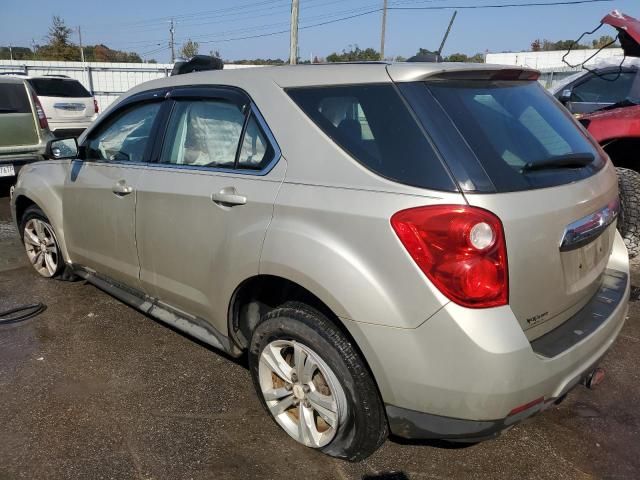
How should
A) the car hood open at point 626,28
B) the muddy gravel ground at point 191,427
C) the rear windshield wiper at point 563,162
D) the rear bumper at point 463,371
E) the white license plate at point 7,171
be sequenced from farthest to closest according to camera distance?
the white license plate at point 7,171, the car hood open at point 626,28, the muddy gravel ground at point 191,427, the rear windshield wiper at point 563,162, the rear bumper at point 463,371

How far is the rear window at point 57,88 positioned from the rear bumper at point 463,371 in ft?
39.8

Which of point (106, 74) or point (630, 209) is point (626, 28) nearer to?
point (630, 209)

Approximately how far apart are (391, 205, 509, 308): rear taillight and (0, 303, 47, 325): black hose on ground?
130 inches

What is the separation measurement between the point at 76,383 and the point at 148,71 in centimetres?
1899

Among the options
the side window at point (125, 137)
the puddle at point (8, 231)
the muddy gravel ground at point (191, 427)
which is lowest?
the puddle at point (8, 231)

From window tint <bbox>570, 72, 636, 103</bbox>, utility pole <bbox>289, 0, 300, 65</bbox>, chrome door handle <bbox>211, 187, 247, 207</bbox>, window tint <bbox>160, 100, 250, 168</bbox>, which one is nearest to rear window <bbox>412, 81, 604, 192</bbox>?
chrome door handle <bbox>211, 187, 247, 207</bbox>

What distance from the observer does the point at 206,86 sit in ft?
9.53

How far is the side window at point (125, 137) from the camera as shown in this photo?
3.30 meters

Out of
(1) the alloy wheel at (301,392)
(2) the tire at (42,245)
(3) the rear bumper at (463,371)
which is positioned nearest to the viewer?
(3) the rear bumper at (463,371)

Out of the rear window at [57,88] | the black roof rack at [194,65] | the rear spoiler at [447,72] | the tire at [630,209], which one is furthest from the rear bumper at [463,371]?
the rear window at [57,88]

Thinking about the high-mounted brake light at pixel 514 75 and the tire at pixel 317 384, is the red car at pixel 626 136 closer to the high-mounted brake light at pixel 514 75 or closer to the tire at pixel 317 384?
the high-mounted brake light at pixel 514 75

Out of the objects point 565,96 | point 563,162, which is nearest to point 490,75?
point 563,162

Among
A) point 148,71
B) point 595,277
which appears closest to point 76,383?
point 595,277

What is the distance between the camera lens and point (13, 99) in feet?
26.0
